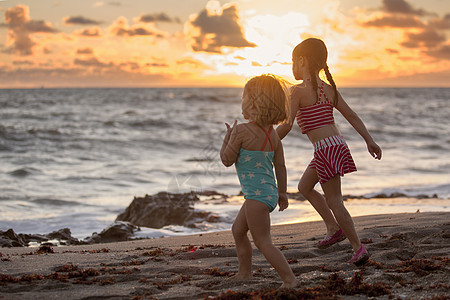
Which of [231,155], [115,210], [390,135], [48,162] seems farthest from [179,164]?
[390,135]

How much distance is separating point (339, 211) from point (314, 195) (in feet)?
1.43

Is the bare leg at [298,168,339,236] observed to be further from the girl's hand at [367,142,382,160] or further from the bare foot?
the bare foot

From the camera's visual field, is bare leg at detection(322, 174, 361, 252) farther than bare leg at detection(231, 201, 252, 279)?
Yes

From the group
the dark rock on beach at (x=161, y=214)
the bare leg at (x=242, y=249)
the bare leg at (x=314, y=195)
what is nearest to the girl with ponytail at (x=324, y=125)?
the bare leg at (x=314, y=195)

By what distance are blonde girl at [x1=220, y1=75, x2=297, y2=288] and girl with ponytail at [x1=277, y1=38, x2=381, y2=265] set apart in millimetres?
644

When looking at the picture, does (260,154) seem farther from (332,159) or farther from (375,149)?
(375,149)

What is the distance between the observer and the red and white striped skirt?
13.3 ft

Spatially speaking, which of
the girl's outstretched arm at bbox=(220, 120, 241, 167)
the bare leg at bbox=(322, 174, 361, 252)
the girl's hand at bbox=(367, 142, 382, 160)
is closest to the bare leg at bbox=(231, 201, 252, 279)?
the girl's outstretched arm at bbox=(220, 120, 241, 167)

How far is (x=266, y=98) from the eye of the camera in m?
3.38

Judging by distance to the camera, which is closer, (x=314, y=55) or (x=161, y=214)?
(x=314, y=55)

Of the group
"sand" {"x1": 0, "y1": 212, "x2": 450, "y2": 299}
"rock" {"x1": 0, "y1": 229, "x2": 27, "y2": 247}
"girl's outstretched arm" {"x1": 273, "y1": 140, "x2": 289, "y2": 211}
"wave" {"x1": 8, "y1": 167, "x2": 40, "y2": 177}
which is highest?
"girl's outstretched arm" {"x1": 273, "y1": 140, "x2": 289, "y2": 211}

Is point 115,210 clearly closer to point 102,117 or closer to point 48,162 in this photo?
point 48,162

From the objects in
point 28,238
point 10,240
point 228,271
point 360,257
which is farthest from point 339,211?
point 28,238

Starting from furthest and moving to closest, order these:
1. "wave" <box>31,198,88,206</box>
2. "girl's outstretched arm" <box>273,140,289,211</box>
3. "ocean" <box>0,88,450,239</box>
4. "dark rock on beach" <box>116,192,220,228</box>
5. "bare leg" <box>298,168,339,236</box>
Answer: "wave" <box>31,198,88,206</box>
"ocean" <box>0,88,450,239</box>
"dark rock on beach" <box>116,192,220,228</box>
"bare leg" <box>298,168,339,236</box>
"girl's outstretched arm" <box>273,140,289,211</box>
